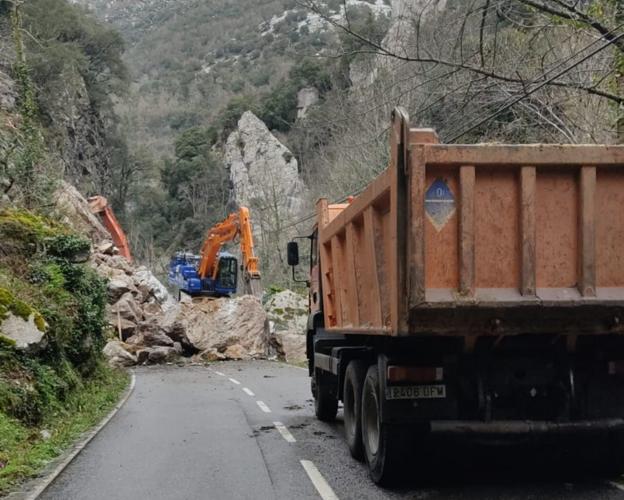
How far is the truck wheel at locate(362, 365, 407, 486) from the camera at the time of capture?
6.93 m

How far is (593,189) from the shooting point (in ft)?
19.8

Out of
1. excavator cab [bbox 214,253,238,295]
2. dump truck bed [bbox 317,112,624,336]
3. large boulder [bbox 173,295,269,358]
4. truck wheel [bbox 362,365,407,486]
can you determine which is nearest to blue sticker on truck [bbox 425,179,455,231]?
dump truck bed [bbox 317,112,624,336]

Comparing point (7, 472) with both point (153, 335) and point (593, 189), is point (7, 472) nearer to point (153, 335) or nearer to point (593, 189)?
point (593, 189)

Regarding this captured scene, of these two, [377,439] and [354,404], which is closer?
[377,439]

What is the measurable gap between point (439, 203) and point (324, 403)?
645 cm

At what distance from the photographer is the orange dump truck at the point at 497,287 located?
19.4ft

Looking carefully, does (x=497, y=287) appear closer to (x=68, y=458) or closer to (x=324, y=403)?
(x=68, y=458)

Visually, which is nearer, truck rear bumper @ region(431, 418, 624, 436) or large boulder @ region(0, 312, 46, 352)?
truck rear bumper @ region(431, 418, 624, 436)

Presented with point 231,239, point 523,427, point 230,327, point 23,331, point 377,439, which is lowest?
point 230,327

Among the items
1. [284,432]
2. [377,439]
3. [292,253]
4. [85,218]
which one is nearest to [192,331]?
[85,218]

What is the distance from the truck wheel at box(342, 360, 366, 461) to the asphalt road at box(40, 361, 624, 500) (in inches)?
8.1

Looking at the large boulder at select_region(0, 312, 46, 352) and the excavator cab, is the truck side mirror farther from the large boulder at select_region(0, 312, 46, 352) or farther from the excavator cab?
the excavator cab

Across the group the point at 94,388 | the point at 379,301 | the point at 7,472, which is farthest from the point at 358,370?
the point at 94,388

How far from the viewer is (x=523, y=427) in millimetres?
6523
